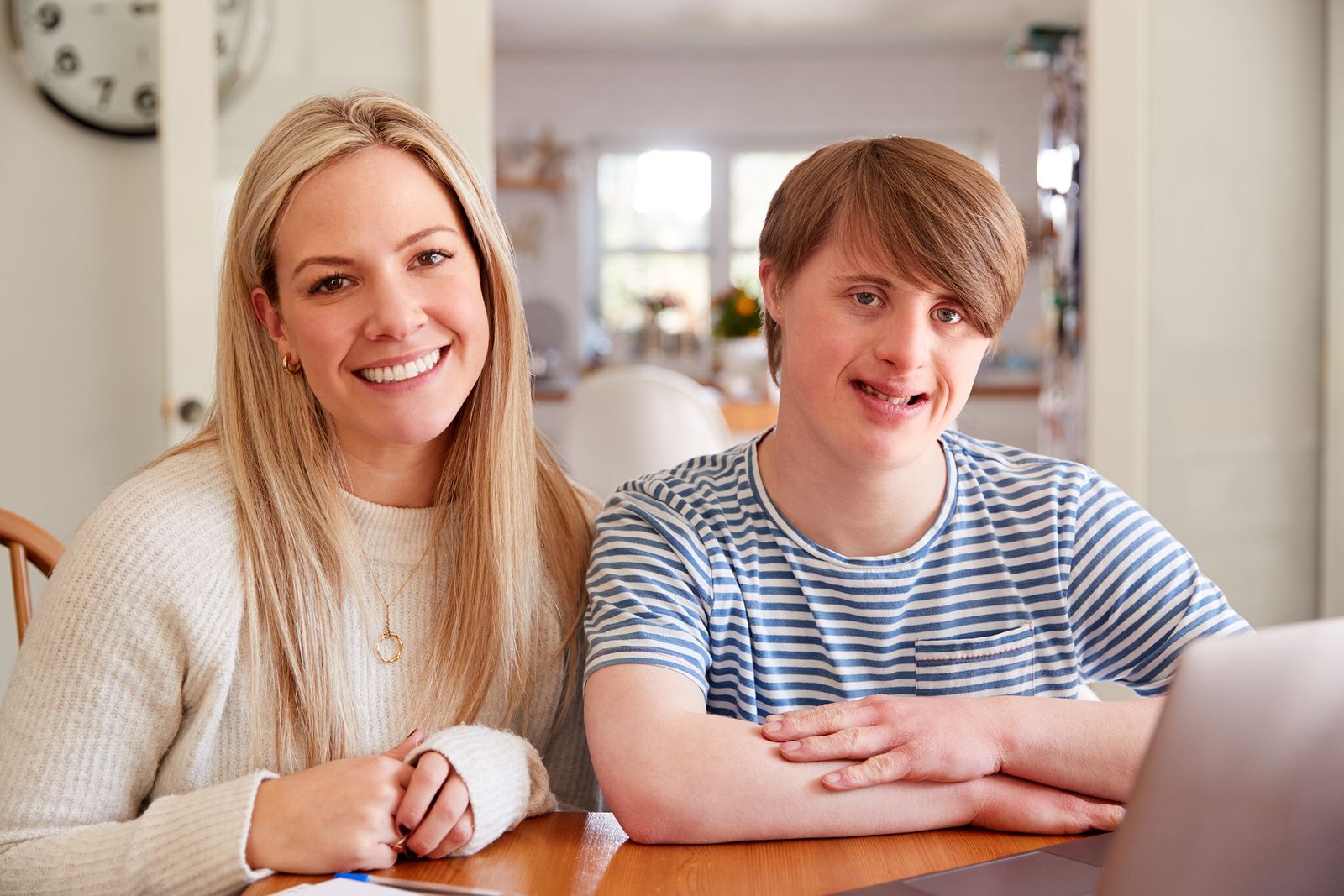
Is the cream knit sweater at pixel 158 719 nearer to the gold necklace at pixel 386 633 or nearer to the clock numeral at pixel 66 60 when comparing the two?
the gold necklace at pixel 386 633

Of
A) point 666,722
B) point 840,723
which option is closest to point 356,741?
point 666,722

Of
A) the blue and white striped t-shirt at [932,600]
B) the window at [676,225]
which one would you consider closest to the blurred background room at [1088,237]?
the blue and white striped t-shirt at [932,600]

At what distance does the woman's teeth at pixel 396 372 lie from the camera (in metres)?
1.11

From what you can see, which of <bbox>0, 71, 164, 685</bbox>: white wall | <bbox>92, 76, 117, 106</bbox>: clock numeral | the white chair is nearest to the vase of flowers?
the white chair

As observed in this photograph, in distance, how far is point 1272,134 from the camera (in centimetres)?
269

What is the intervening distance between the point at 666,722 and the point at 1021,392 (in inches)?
237

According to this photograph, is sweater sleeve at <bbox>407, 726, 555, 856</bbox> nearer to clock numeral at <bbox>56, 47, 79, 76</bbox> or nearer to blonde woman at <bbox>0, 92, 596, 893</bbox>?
blonde woman at <bbox>0, 92, 596, 893</bbox>

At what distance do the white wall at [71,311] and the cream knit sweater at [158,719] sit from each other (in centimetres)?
183

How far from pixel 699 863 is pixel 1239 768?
425 millimetres

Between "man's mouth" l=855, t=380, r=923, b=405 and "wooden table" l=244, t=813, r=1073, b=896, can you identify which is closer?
"wooden table" l=244, t=813, r=1073, b=896

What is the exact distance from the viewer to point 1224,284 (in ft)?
8.92

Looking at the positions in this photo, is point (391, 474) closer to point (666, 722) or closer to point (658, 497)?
point (658, 497)

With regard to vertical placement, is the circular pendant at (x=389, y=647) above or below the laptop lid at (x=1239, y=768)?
below

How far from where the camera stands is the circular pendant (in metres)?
1.13
